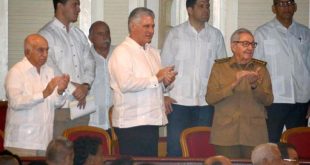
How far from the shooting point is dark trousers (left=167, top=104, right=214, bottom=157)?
986 cm

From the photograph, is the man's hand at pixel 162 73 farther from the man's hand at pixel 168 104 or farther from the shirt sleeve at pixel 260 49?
the shirt sleeve at pixel 260 49

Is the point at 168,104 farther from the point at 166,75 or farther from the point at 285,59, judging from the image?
the point at 285,59

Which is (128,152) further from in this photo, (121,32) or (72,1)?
(121,32)

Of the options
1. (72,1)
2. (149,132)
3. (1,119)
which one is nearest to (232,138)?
(149,132)

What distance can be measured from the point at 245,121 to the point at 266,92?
1.02 ft

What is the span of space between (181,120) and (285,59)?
1.29 m

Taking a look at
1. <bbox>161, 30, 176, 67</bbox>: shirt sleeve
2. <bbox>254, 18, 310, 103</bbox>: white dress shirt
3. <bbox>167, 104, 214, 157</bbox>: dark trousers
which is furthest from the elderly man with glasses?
<bbox>161, 30, 176, 67</bbox>: shirt sleeve

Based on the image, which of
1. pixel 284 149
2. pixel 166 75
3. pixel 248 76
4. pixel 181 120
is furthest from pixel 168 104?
pixel 284 149

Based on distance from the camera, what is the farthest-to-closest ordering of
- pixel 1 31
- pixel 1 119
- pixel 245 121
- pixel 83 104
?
pixel 1 31 → pixel 1 119 → pixel 83 104 → pixel 245 121

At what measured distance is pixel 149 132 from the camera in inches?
347

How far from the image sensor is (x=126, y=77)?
8688mm

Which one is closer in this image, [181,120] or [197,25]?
[181,120]

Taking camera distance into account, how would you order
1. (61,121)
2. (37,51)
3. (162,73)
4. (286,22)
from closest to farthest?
(162,73)
(37,51)
(61,121)
(286,22)

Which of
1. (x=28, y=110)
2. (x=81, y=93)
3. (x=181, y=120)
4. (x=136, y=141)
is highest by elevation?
(x=81, y=93)
